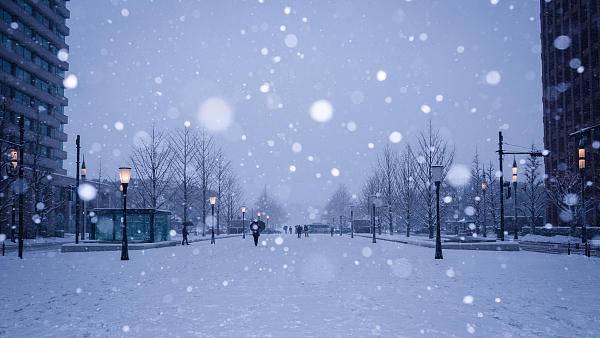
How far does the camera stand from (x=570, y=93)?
57219 millimetres

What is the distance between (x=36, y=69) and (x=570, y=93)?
65140 millimetres

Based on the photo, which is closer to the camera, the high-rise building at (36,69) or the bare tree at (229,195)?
the high-rise building at (36,69)

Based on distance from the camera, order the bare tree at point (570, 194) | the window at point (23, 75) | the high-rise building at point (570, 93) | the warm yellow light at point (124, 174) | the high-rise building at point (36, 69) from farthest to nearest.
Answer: the window at point (23, 75) → the high-rise building at point (36, 69) → the high-rise building at point (570, 93) → the bare tree at point (570, 194) → the warm yellow light at point (124, 174)

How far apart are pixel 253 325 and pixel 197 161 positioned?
4672cm

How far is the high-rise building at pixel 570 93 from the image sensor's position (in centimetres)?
5178

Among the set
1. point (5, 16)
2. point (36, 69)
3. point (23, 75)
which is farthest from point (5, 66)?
point (5, 16)

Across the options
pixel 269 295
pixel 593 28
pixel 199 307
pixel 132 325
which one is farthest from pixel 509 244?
pixel 593 28

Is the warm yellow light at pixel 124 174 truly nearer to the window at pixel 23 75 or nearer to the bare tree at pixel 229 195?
the bare tree at pixel 229 195

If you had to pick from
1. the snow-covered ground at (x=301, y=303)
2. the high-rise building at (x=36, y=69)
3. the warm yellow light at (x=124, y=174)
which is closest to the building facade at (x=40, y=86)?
the high-rise building at (x=36, y=69)

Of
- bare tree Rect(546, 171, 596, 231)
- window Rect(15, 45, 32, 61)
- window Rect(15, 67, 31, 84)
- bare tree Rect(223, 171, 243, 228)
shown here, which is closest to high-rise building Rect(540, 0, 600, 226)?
bare tree Rect(546, 171, 596, 231)

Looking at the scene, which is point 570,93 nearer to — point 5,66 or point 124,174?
point 124,174

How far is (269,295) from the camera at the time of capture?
35.1ft

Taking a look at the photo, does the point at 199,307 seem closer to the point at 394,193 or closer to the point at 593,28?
the point at 394,193

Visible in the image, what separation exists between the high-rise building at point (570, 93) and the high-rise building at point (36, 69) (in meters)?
58.0
